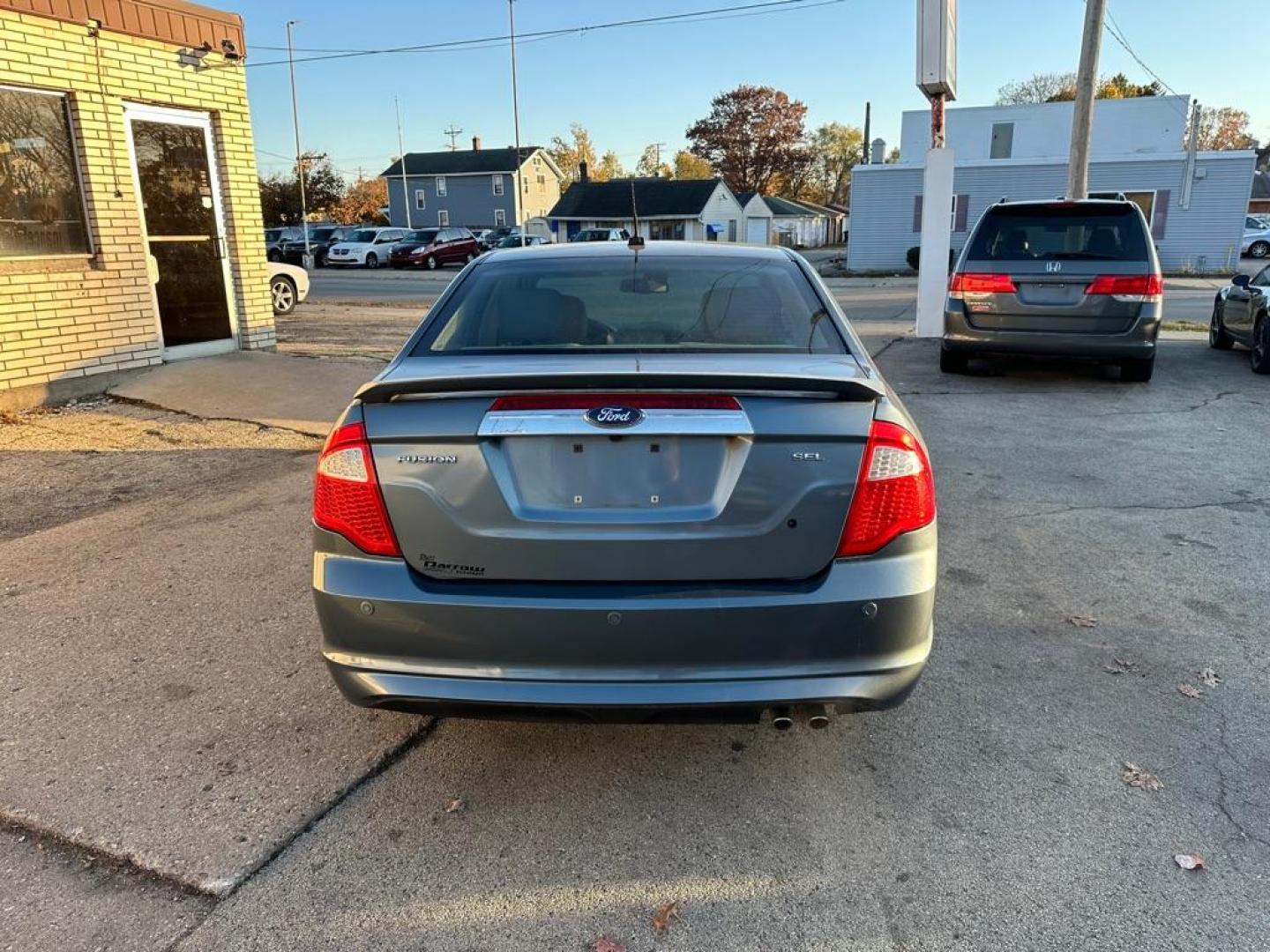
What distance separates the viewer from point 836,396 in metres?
2.52

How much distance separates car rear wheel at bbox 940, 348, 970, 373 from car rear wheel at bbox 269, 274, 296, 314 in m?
11.2

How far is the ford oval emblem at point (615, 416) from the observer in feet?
7.93

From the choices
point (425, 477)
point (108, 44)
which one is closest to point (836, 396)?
point (425, 477)

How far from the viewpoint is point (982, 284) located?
892cm

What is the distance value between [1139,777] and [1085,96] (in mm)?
14977

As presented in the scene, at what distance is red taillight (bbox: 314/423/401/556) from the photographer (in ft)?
8.34

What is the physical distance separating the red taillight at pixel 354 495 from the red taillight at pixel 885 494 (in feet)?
4.16

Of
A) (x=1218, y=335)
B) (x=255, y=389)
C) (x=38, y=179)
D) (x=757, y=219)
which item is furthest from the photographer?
(x=757, y=219)

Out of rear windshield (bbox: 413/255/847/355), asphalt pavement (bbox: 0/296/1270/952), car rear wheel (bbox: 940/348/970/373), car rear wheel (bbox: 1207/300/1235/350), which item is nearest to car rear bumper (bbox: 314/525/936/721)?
asphalt pavement (bbox: 0/296/1270/952)

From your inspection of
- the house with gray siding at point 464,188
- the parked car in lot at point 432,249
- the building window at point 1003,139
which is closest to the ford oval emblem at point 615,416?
the parked car in lot at point 432,249

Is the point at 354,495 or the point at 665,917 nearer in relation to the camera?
the point at 665,917

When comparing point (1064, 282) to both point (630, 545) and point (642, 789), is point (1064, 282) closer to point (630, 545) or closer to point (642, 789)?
point (642, 789)

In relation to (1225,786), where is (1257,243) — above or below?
above

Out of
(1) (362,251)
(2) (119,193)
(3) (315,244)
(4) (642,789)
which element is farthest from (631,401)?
(3) (315,244)
